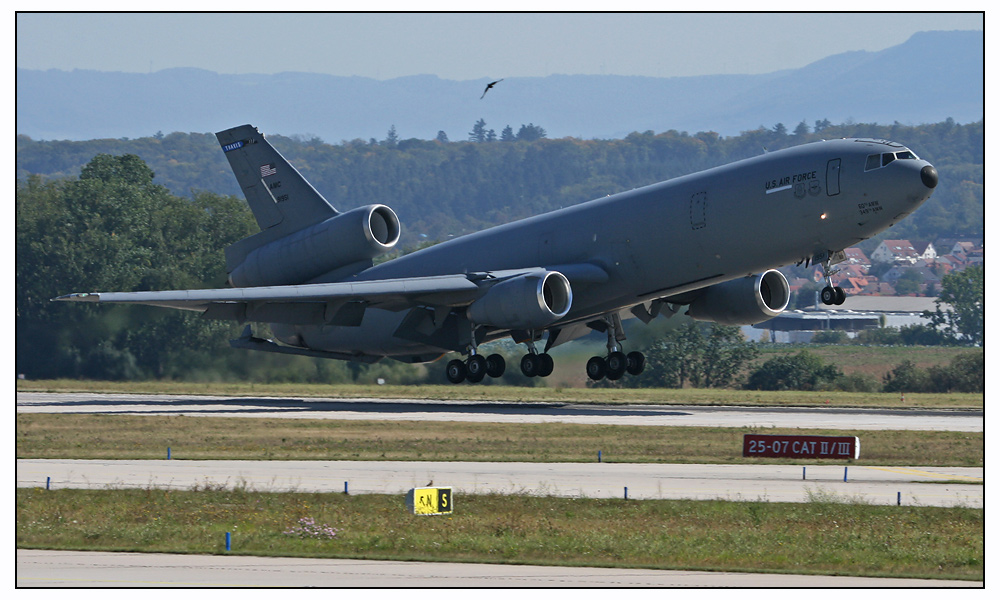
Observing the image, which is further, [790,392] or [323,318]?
[790,392]

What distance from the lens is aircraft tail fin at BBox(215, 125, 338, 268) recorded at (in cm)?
5062

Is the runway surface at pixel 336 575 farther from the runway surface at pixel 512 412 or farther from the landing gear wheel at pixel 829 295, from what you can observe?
the runway surface at pixel 512 412

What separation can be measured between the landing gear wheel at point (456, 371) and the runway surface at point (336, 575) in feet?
75.5

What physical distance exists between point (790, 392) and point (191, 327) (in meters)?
34.4

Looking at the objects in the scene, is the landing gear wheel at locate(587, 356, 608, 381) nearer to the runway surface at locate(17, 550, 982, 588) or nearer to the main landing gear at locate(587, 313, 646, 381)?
the main landing gear at locate(587, 313, 646, 381)

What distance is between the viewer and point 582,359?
58.1 meters

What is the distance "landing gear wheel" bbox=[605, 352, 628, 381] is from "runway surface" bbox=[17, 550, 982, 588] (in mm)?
23216

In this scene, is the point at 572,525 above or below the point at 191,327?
below

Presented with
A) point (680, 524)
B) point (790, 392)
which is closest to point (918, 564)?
point (680, 524)

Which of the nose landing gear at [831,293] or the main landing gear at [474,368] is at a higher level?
the nose landing gear at [831,293]

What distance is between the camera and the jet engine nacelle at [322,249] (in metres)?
48.1

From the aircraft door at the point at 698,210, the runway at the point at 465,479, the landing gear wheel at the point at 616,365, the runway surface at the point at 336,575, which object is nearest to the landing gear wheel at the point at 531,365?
the landing gear wheel at the point at 616,365

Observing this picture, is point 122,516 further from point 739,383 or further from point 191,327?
point 739,383

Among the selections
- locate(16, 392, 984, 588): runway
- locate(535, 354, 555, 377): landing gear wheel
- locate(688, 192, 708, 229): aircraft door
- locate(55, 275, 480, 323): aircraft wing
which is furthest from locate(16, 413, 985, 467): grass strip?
locate(688, 192, 708, 229): aircraft door
